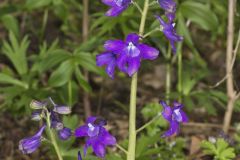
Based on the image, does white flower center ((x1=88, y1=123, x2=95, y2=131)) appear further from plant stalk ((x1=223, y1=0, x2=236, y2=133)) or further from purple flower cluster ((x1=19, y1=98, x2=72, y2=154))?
plant stalk ((x1=223, y1=0, x2=236, y2=133))

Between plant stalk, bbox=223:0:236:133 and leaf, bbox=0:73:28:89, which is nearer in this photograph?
plant stalk, bbox=223:0:236:133

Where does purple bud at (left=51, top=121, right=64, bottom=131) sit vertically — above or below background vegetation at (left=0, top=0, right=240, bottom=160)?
above

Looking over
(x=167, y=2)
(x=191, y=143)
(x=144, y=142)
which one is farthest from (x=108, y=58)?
(x=191, y=143)

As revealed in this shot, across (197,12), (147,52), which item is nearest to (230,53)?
(197,12)

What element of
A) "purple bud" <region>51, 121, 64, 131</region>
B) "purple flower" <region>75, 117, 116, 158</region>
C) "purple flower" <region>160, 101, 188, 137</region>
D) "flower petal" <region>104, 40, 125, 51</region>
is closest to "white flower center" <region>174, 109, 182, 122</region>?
"purple flower" <region>160, 101, 188, 137</region>

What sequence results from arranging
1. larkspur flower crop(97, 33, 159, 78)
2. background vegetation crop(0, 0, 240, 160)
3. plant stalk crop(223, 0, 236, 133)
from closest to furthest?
larkspur flower crop(97, 33, 159, 78), plant stalk crop(223, 0, 236, 133), background vegetation crop(0, 0, 240, 160)

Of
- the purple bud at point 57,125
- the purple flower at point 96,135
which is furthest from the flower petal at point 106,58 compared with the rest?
the purple bud at point 57,125

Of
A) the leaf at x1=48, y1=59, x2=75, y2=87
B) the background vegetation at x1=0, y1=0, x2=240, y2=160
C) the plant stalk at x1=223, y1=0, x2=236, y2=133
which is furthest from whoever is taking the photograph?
the leaf at x1=48, y1=59, x2=75, y2=87

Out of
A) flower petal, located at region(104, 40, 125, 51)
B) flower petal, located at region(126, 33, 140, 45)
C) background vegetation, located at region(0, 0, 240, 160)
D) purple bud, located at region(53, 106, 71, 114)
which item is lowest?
background vegetation, located at region(0, 0, 240, 160)
